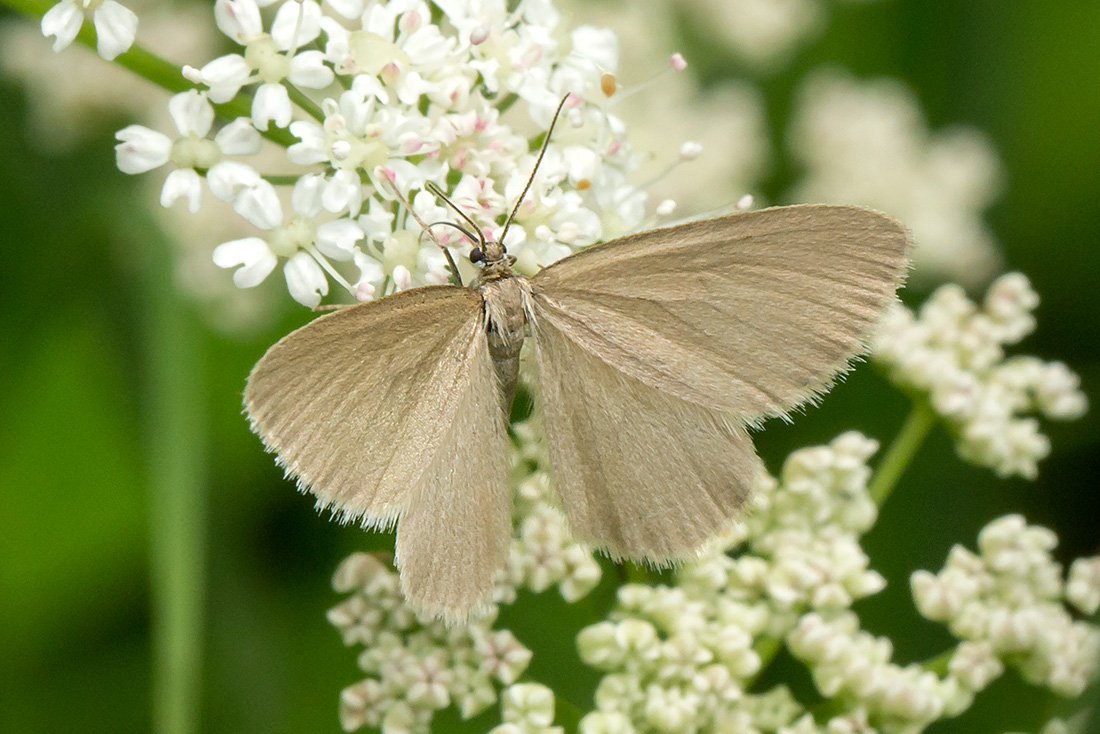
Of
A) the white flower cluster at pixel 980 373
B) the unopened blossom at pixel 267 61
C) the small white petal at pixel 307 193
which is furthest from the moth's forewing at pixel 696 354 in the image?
the white flower cluster at pixel 980 373

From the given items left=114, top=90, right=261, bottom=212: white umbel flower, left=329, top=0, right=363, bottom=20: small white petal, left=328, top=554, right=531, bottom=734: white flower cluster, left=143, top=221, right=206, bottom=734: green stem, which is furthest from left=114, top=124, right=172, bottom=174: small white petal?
left=328, top=554, right=531, bottom=734: white flower cluster

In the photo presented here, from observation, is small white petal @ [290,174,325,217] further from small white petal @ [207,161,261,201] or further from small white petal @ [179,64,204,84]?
small white petal @ [179,64,204,84]

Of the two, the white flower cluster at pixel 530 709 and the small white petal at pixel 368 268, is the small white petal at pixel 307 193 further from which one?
the white flower cluster at pixel 530 709

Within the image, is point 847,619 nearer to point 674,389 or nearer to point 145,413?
point 674,389

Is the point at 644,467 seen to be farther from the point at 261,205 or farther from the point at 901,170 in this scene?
the point at 901,170

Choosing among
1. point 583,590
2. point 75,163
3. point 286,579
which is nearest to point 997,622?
point 583,590

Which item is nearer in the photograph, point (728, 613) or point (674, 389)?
point (674, 389)

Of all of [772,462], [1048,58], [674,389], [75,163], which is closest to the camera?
[674,389]

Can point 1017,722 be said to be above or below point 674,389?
below
